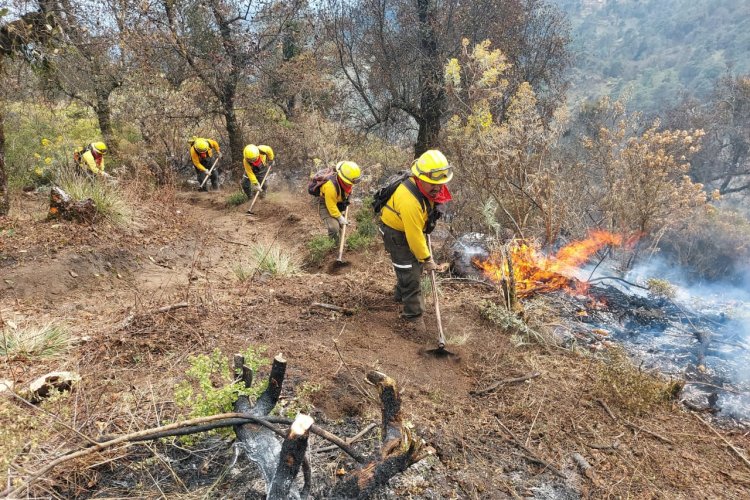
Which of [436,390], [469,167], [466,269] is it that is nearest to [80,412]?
[436,390]

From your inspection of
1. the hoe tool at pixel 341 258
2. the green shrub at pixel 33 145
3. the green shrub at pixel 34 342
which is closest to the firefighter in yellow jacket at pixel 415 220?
the hoe tool at pixel 341 258

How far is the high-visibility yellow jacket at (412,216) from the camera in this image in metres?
4.31

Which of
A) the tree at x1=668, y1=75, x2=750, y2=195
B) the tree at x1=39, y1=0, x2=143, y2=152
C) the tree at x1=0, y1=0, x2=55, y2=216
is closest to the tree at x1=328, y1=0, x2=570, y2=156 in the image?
the tree at x1=39, y1=0, x2=143, y2=152

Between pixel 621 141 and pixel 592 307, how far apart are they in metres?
4.15

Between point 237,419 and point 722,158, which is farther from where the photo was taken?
point 722,158

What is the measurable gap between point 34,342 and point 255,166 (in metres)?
7.54

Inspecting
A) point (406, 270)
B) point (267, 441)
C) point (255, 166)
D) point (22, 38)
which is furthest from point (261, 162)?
point (267, 441)

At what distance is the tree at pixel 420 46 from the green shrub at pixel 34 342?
10.4 m

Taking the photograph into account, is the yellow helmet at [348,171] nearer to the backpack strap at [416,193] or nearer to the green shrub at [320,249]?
the green shrub at [320,249]

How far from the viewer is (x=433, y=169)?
4.08 metres

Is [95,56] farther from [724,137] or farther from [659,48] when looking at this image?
[659,48]

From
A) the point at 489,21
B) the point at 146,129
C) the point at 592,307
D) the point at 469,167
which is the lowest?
the point at 592,307

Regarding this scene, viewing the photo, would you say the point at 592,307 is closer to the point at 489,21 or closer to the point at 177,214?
the point at 177,214

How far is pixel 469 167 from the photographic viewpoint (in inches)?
329
